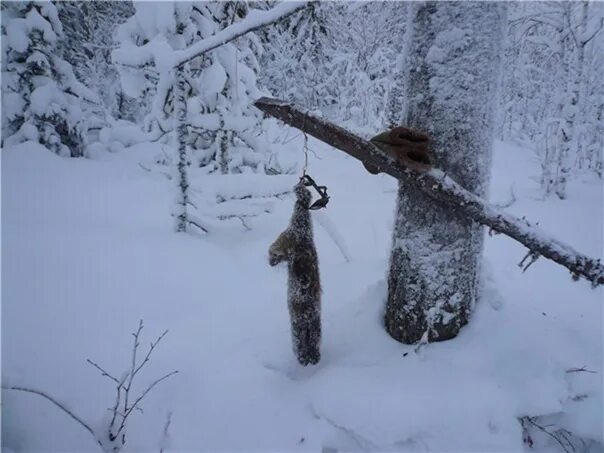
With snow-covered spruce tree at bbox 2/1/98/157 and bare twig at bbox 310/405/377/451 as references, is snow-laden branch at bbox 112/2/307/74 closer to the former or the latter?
bare twig at bbox 310/405/377/451

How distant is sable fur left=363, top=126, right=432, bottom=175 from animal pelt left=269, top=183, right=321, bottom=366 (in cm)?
59

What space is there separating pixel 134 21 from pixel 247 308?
16.7 feet

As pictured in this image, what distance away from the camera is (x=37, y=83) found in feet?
37.2

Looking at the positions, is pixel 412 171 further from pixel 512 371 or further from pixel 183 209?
pixel 183 209

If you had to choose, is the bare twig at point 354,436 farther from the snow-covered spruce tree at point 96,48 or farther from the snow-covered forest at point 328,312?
the snow-covered spruce tree at point 96,48

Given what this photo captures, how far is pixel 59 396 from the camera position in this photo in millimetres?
2486

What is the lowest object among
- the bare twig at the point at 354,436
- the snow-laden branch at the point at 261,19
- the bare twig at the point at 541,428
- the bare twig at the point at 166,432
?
the bare twig at the point at 166,432

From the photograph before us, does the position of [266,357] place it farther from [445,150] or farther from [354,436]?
[445,150]

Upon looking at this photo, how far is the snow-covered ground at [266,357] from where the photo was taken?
225 centimetres

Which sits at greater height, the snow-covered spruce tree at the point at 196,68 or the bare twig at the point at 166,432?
the snow-covered spruce tree at the point at 196,68

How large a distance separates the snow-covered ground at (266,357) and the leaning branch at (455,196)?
0.67 meters

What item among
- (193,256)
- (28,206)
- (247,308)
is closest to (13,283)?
(193,256)

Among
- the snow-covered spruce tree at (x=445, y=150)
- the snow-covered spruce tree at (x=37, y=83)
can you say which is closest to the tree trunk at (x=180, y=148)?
the snow-covered spruce tree at (x=445, y=150)

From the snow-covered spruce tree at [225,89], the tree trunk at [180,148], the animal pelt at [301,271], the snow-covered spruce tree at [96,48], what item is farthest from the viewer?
the snow-covered spruce tree at [96,48]
